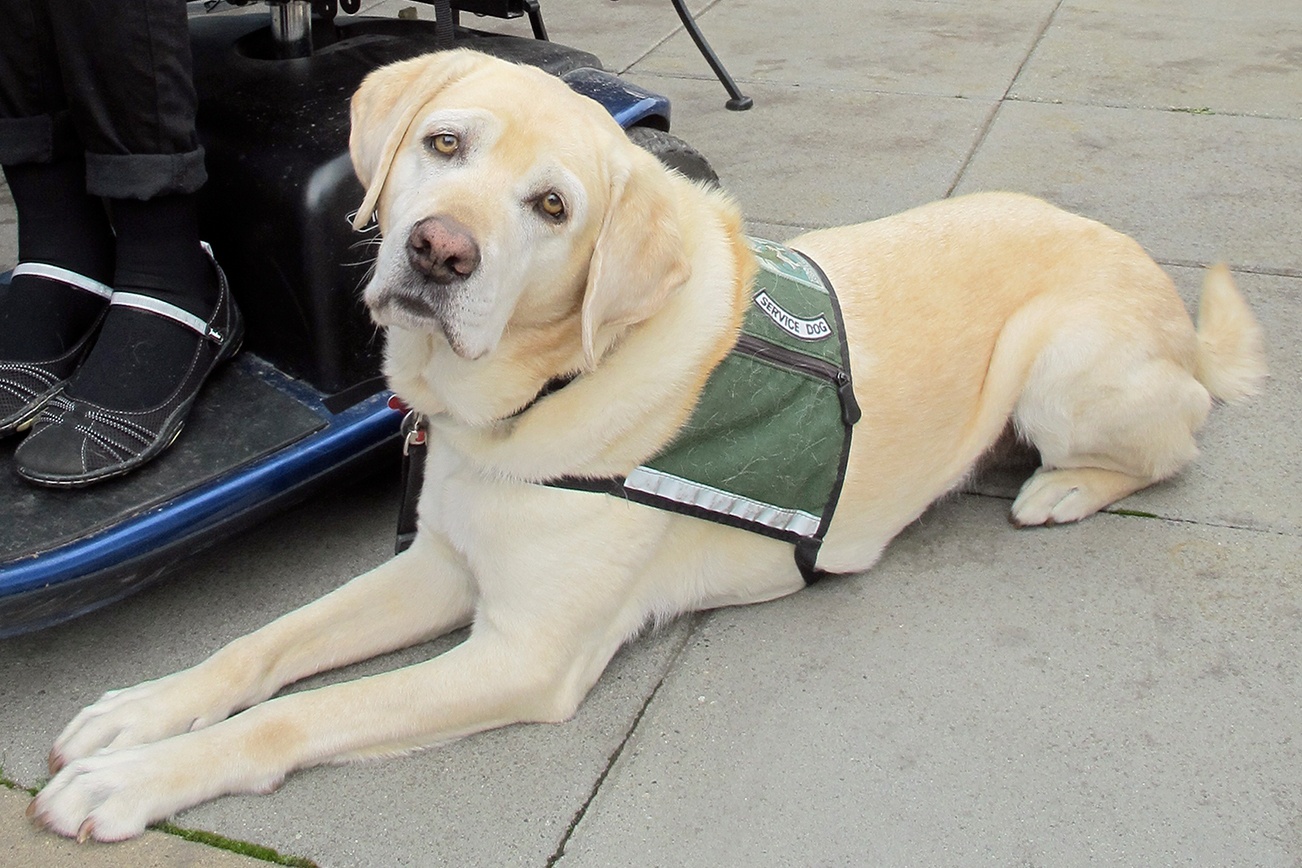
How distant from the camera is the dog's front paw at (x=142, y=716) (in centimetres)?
218

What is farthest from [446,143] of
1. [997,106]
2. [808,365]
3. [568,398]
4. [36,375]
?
[997,106]

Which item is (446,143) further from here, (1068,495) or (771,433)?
(1068,495)

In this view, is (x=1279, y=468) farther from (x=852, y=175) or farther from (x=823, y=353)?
(x=852, y=175)

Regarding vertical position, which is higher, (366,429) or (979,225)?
(979,225)

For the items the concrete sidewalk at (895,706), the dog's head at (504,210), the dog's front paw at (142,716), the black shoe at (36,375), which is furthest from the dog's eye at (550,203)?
the black shoe at (36,375)

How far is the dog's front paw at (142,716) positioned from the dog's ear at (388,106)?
0.88 m

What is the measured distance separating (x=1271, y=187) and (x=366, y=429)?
3.35 m

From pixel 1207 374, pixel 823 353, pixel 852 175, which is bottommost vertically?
pixel 852 175

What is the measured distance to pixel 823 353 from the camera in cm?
247

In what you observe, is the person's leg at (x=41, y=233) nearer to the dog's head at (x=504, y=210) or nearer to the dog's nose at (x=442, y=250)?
the dog's head at (x=504, y=210)

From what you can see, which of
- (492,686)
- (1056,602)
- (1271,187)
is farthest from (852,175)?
(492,686)

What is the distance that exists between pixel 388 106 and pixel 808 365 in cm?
91

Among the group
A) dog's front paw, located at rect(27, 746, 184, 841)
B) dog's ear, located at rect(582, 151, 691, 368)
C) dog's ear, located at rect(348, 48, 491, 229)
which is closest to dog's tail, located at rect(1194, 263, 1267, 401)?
dog's ear, located at rect(582, 151, 691, 368)

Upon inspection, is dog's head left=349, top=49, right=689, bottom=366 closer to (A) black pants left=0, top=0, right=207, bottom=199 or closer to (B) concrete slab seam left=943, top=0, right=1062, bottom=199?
(A) black pants left=0, top=0, right=207, bottom=199
